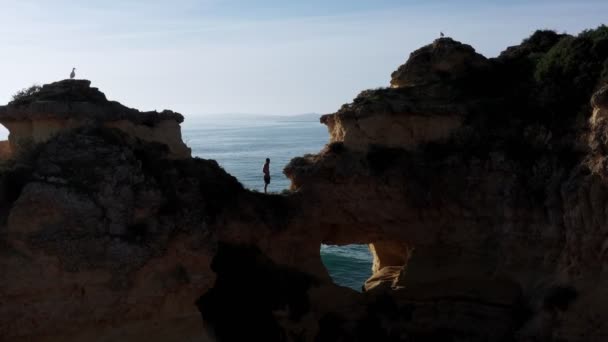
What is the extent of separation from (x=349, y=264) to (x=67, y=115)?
19985 millimetres

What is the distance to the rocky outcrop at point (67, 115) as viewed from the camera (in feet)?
48.6


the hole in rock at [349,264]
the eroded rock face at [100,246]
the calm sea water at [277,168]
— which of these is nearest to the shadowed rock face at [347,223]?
the eroded rock face at [100,246]

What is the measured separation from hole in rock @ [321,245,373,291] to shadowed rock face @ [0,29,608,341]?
31.0ft

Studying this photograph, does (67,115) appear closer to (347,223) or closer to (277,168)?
(347,223)

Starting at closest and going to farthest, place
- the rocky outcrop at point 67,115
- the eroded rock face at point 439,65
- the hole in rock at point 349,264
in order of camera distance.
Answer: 1. the rocky outcrop at point 67,115
2. the eroded rock face at point 439,65
3. the hole in rock at point 349,264

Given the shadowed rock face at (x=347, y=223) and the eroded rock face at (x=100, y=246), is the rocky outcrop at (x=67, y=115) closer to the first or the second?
the shadowed rock face at (x=347, y=223)

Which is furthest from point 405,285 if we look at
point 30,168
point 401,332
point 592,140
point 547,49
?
point 30,168

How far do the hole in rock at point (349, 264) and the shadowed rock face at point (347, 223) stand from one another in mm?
9448

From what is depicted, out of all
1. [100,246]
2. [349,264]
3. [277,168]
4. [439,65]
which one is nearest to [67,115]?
[100,246]

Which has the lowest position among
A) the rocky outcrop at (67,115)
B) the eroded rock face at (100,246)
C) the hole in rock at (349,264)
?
the hole in rock at (349,264)

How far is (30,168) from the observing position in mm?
13180

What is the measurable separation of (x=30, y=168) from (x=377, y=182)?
8.22 meters

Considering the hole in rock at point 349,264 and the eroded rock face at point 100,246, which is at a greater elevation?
the eroded rock face at point 100,246

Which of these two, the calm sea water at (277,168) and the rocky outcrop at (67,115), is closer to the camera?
the rocky outcrop at (67,115)
